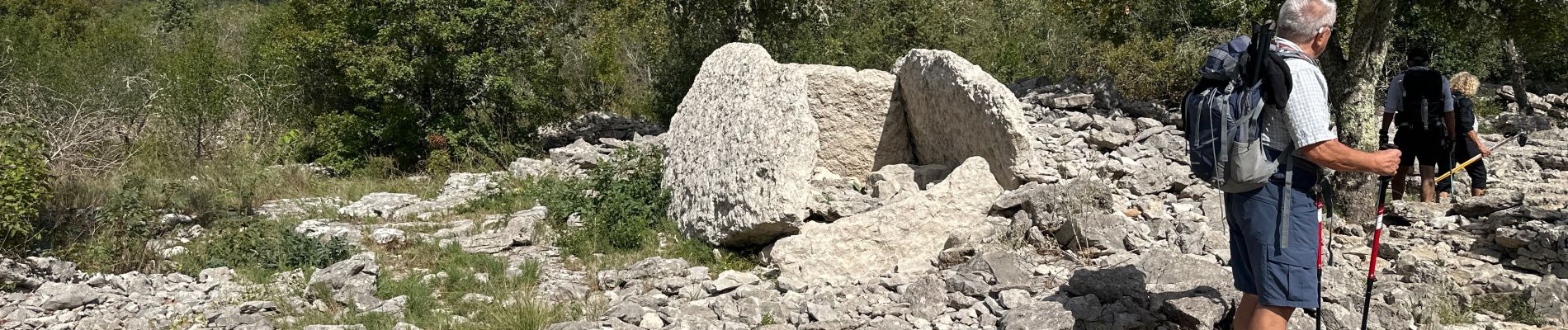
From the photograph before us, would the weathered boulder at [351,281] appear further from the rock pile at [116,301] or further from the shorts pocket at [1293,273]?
the shorts pocket at [1293,273]

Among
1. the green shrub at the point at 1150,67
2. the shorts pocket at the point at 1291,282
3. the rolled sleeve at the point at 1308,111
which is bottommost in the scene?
the green shrub at the point at 1150,67

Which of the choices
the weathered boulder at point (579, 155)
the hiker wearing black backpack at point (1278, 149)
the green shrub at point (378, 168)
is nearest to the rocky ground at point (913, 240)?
the hiker wearing black backpack at point (1278, 149)

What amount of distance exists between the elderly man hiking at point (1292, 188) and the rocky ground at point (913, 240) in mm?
854

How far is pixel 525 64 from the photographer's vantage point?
471 inches

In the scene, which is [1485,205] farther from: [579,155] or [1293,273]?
[579,155]

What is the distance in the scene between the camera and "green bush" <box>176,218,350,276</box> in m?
6.85

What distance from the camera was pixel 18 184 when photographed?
6480 mm

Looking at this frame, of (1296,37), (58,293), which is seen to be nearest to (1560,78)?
(1296,37)

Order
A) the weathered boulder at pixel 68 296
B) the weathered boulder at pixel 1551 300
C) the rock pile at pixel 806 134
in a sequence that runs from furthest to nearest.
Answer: the rock pile at pixel 806 134 → the weathered boulder at pixel 68 296 → the weathered boulder at pixel 1551 300

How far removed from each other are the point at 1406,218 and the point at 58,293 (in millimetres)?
8357

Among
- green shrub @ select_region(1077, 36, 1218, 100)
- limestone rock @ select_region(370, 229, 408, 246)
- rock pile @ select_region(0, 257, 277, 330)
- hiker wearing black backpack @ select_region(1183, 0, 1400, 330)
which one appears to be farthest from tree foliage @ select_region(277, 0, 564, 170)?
hiker wearing black backpack @ select_region(1183, 0, 1400, 330)

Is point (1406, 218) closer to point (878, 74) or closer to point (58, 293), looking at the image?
point (878, 74)

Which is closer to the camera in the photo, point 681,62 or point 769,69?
point 769,69

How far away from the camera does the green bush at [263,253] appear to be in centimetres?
685
